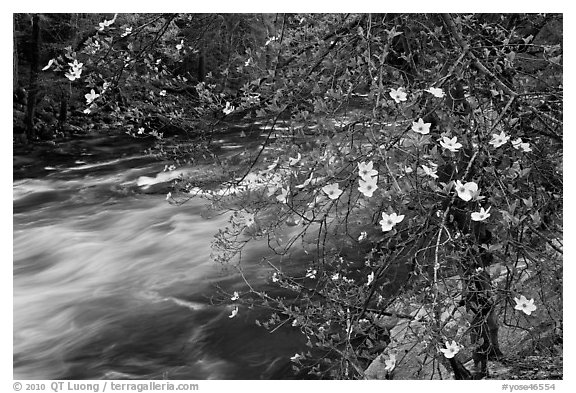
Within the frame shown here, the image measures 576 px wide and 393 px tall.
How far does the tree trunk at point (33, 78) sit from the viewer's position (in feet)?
7.52

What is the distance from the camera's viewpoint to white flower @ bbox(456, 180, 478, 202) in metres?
1.28

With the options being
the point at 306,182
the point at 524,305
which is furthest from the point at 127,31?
the point at 524,305

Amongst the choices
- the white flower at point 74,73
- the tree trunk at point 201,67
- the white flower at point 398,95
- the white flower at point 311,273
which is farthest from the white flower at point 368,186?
the tree trunk at point 201,67

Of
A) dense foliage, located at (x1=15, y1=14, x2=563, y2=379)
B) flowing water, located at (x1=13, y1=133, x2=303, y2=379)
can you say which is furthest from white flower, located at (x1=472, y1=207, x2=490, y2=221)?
flowing water, located at (x1=13, y1=133, x2=303, y2=379)

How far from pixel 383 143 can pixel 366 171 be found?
0.27ft

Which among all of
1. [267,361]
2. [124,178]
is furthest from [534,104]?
[124,178]

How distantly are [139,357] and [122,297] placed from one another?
38 cm

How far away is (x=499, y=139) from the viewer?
136cm

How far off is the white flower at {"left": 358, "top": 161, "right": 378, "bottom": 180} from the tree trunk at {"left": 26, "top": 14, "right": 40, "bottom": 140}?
5.33 ft

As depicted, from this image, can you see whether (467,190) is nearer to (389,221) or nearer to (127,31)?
(389,221)

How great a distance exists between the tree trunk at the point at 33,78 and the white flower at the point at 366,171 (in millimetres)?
1625
